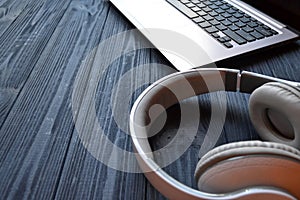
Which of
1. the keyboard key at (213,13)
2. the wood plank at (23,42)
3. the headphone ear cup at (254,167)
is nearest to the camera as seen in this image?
the headphone ear cup at (254,167)

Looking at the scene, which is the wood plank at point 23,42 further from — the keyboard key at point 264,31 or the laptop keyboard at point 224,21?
the keyboard key at point 264,31

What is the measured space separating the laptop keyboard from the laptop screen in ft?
0.14

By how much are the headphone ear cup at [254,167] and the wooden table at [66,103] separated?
7 cm

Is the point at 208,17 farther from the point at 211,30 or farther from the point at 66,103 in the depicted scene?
the point at 66,103

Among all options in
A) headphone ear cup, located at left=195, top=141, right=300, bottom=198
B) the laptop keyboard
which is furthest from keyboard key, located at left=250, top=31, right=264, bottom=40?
headphone ear cup, located at left=195, top=141, right=300, bottom=198

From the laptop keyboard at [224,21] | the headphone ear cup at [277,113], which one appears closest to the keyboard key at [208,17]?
the laptop keyboard at [224,21]

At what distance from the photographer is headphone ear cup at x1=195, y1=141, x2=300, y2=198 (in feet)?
1.01

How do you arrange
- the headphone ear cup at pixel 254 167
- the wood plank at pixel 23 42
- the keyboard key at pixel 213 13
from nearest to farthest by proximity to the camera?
the headphone ear cup at pixel 254 167
the wood plank at pixel 23 42
the keyboard key at pixel 213 13

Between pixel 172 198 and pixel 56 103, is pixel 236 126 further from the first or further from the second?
pixel 56 103

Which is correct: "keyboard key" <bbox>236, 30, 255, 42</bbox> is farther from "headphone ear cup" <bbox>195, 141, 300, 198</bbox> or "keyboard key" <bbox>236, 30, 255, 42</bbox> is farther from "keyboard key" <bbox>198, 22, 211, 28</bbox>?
"headphone ear cup" <bbox>195, 141, 300, 198</bbox>

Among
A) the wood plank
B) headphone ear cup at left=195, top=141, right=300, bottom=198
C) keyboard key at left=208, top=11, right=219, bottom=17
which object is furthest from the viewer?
keyboard key at left=208, top=11, right=219, bottom=17

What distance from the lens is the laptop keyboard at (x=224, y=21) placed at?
1.90ft

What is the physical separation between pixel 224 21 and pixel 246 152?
371 mm

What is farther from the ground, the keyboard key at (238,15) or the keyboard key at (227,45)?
the keyboard key at (238,15)
